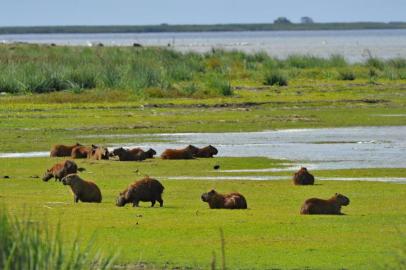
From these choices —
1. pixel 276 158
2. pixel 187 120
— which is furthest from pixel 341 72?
pixel 276 158

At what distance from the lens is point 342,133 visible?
35.3 metres

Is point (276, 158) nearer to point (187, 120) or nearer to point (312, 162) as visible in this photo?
point (312, 162)

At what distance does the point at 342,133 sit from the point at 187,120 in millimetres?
6407

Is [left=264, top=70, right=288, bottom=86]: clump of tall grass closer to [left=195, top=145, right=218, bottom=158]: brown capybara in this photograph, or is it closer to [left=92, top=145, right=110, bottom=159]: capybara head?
[left=195, top=145, right=218, bottom=158]: brown capybara

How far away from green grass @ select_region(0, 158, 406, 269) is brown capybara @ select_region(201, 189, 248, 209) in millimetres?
181

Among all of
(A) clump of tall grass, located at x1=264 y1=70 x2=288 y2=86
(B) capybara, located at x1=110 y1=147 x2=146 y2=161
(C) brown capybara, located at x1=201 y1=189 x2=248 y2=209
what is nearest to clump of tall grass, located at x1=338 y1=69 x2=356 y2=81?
(A) clump of tall grass, located at x1=264 y1=70 x2=288 y2=86

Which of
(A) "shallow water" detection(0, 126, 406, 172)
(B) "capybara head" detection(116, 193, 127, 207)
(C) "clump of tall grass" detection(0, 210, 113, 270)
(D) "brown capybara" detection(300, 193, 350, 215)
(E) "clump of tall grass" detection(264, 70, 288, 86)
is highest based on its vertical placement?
(C) "clump of tall grass" detection(0, 210, 113, 270)

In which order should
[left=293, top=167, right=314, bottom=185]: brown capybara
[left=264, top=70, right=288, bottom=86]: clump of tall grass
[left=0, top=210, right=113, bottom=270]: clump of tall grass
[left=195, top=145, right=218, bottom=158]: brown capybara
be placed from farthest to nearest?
[left=264, top=70, right=288, bottom=86]: clump of tall grass < [left=195, top=145, right=218, bottom=158]: brown capybara < [left=293, top=167, right=314, bottom=185]: brown capybara < [left=0, top=210, right=113, bottom=270]: clump of tall grass

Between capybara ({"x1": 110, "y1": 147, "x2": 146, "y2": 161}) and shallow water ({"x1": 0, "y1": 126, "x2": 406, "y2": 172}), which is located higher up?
capybara ({"x1": 110, "y1": 147, "x2": 146, "y2": 161})

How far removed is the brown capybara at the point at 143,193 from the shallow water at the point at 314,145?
7118 mm

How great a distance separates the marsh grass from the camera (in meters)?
50.6

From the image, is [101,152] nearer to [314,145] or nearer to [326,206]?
[314,145]

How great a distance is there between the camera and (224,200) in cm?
1908

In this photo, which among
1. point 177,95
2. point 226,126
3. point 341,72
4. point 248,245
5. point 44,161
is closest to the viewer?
point 248,245
